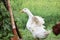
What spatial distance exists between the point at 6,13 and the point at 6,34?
0.93 feet

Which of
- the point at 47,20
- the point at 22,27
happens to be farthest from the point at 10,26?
the point at 47,20

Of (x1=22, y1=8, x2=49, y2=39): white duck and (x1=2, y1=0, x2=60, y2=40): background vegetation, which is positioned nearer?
(x1=22, y1=8, x2=49, y2=39): white duck

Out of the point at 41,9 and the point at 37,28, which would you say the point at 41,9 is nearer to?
the point at 41,9

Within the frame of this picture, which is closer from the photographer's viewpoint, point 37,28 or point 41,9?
point 37,28

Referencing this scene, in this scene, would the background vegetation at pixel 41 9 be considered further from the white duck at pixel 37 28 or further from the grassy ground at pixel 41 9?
the white duck at pixel 37 28

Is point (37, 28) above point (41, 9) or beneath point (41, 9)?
above

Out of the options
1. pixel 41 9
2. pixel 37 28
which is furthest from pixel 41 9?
pixel 37 28

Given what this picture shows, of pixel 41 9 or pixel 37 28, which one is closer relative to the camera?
pixel 37 28

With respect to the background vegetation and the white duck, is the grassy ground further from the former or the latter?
the white duck

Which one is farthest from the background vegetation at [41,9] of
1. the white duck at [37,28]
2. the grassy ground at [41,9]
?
the white duck at [37,28]

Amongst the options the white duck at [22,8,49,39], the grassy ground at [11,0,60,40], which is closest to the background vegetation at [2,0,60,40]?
the grassy ground at [11,0,60,40]

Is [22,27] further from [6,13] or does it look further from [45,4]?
[6,13]

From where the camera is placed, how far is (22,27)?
18.4ft

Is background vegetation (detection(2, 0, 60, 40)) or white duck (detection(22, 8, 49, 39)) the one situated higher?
white duck (detection(22, 8, 49, 39))
